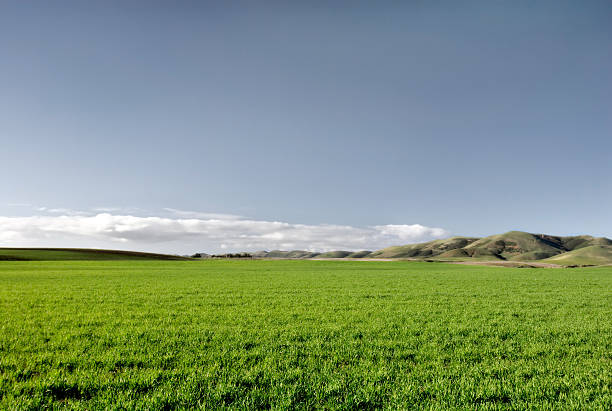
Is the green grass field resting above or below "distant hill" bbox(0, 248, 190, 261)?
above

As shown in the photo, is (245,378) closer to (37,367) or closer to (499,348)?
(37,367)

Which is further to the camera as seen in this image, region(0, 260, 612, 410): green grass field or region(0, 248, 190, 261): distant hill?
region(0, 248, 190, 261): distant hill

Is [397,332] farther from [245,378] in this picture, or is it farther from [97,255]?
[97,255]

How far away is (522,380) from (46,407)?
33.2 ft

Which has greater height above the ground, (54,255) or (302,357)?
(302,357)

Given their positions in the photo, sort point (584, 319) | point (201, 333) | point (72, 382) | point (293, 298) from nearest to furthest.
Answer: point (72, 382), point (201, 333), point (584, 319), point (293, 298)

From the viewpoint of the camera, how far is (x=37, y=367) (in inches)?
322

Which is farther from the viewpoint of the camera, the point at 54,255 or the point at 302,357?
the point at 54,255

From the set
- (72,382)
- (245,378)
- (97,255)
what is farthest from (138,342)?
(97,255)

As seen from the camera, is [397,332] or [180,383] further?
[397,332]

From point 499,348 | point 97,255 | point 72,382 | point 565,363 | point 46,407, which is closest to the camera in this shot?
point 46,407

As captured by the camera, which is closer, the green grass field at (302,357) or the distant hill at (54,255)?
the green grass field at (302,357)

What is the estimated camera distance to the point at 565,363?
890cm

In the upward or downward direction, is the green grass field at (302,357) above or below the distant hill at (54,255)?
above
